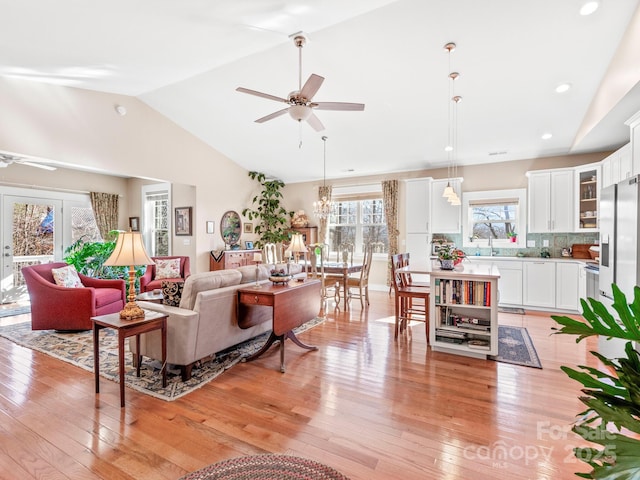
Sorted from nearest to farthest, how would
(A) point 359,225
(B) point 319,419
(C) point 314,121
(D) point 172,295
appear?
(B) point 319,419 < (D) point 172,295 < (C) point 314,121 < (A) point 359,225

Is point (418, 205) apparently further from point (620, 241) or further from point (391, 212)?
point (620, 241)

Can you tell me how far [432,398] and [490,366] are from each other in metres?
0.96

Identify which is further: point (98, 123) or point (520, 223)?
point (520, 223)

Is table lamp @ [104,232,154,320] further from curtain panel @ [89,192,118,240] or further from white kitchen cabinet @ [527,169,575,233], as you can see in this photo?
white kitchen cabinet @ [527,169,575,233]

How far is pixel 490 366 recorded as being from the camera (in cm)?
294

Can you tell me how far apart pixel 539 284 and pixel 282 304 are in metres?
4.45

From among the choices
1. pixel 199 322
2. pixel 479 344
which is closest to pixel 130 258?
pixel 199 322

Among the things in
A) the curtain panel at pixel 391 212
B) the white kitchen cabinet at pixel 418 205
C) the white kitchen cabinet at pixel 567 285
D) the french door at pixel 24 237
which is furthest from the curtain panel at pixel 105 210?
the white kitchen cabinet at pixel 567 285

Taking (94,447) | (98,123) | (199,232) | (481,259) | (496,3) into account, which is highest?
(496,3)

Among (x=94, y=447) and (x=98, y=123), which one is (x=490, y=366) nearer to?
(x=94, y=447)

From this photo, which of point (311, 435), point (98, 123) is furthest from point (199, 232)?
point (311, 435)

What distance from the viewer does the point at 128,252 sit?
2412mm

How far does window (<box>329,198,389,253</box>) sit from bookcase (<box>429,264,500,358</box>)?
3574mm

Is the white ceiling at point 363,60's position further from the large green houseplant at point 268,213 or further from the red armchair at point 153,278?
the red armchair at point 153,278
